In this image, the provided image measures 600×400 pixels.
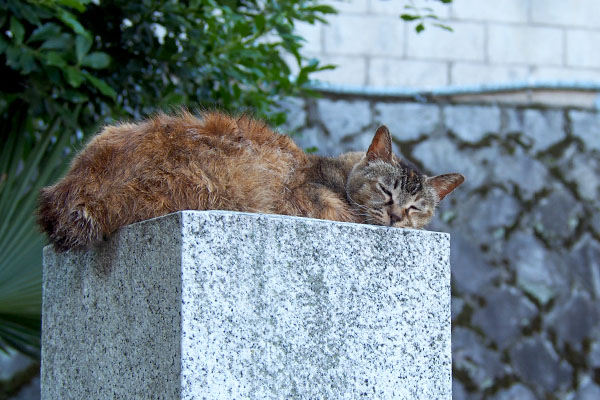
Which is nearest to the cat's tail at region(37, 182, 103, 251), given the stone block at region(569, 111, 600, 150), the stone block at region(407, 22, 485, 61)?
the stone block at region(407, 22, 485, 61)

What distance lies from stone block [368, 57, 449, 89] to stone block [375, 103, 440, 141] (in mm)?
157

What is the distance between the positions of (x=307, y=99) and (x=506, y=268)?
6.39 ft

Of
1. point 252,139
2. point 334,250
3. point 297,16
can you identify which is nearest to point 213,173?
point 252,139

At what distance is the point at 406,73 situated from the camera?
5.27 metres

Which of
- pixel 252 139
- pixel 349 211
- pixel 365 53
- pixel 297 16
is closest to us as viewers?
pixel 252 139

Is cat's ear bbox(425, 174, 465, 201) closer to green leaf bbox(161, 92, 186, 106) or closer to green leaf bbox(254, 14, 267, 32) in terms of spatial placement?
green leaf bbox(254, 14, 267, 32)

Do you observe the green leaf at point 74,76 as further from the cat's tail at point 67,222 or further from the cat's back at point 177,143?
the cat's tail at point 67,222

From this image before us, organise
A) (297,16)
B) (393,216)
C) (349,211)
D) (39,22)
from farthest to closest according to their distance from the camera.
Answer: (297,16), (39,22), (393,216), (349,211)

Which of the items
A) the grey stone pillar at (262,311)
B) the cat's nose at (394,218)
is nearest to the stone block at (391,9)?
the cat's nose at (394,218)

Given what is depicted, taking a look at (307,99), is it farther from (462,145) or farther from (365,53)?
(462,145)

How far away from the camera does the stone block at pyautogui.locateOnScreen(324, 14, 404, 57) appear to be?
5.12 m

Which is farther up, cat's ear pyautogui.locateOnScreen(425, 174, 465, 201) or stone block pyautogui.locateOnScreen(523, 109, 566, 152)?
stone block pyautogui.locateOnScreen(523, 109, 566, 152)

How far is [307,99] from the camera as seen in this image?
17.2ft

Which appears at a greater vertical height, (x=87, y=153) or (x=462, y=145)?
(x=462, y=145)
